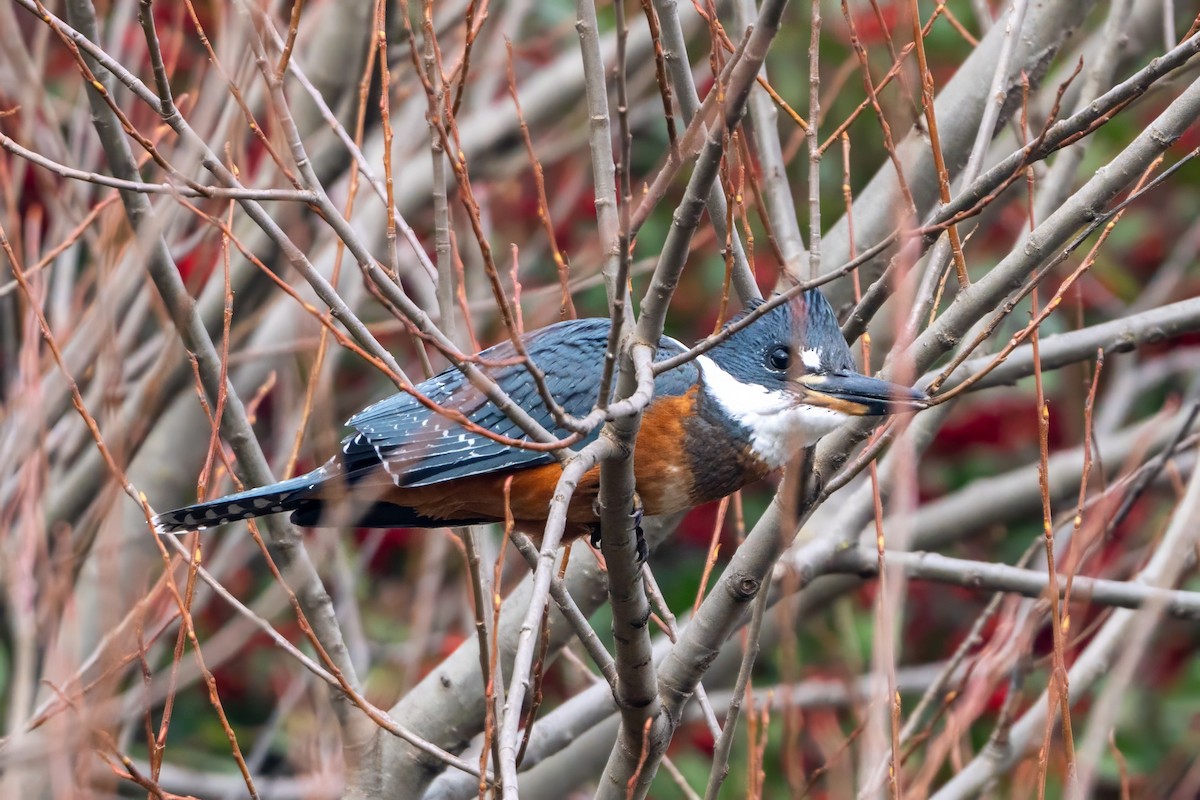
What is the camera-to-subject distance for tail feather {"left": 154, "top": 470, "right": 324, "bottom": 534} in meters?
3.06

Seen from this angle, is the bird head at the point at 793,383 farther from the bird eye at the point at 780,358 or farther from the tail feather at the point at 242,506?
the tail feather at the point at 242,506

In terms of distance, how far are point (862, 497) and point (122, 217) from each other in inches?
87.2

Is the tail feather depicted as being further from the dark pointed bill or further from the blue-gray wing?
the dark pointed bill

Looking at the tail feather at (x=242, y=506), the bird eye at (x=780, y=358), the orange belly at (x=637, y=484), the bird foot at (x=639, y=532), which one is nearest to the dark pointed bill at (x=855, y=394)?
the bird eye at (x=780, y=358)

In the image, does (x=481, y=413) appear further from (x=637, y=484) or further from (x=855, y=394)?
(x=855, y=394)

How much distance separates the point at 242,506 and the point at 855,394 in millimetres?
1433

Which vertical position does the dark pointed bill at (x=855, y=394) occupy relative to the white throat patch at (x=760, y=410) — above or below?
above

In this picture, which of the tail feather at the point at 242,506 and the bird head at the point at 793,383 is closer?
the bird head at the point at 793,383

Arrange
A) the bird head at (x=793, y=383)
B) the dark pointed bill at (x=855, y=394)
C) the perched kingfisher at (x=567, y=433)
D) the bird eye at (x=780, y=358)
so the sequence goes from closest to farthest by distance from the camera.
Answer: the dark pointed bill at (x=855, y=394)
the bird head at (x=793, y=383)
the perched kingfisher at (x=567, y=433)
the bird eye at (x=780, y=358)

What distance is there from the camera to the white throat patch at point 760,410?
3105mm

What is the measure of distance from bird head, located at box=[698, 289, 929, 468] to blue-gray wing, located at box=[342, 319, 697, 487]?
0.12 m

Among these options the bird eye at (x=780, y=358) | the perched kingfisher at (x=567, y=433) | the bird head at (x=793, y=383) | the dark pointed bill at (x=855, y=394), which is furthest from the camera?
the bird eye at (x=780, y=358)

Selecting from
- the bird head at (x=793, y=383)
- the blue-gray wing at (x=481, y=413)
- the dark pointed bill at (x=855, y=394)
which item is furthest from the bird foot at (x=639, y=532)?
the dark pointed bill at (x=855, y=394)

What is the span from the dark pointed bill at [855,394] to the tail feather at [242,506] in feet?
3.88
